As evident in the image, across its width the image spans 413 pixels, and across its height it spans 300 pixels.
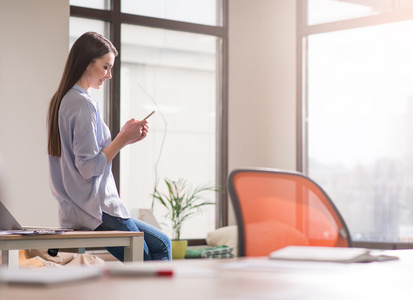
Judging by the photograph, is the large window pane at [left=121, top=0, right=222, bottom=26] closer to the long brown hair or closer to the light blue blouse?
the long brown hair

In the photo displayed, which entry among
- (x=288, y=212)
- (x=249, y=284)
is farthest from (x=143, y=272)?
→ (x=288, y=212)

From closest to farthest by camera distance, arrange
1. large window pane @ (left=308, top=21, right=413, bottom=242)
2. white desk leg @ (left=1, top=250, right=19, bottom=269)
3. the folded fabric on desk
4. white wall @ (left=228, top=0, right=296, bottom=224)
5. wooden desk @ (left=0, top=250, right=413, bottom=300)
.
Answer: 1. wooden desk @ (left=0, top=250, right=413, bottom=300)
2. white desk leg @ (left=1, top=250, right=19, bottom=269)
3. the folded fabric on desk
4. large window pane @ (left=308, top=21, right=413, bottom=242)
5. white wall @ (left=228, top=0, right=296, bottom=224)

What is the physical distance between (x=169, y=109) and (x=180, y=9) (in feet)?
3.14

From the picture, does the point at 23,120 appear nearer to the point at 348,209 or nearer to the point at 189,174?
the point at 189,174

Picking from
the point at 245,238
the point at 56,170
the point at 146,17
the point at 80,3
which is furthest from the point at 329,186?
the point at 245,238

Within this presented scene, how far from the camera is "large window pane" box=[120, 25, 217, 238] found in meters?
6.18

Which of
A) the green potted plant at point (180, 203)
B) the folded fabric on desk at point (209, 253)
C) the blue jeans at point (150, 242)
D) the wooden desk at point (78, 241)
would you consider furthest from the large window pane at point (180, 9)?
the wooden desk at point (78, 241)

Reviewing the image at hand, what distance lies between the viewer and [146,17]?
20.4 ft

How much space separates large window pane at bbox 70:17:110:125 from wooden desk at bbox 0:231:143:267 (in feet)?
11.0

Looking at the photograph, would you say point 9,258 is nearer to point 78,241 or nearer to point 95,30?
point 78,241

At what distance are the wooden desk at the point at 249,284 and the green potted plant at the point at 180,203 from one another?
4511mm

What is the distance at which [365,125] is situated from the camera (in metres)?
6.23

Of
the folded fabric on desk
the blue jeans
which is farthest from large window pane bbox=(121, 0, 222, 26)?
the blue jeans

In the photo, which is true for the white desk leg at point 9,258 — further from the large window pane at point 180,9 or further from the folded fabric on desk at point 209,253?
the large window pane at point 180,9
